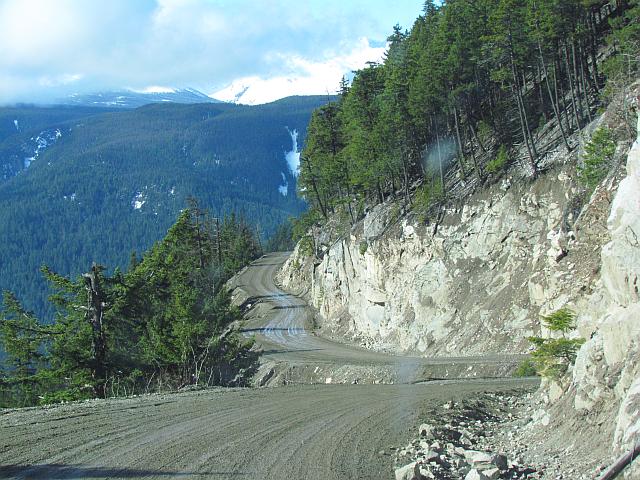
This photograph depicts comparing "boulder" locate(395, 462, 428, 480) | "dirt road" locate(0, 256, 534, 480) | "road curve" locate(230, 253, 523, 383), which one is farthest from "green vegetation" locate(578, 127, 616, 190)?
"boulder" locate(395, 462, 428, 480)

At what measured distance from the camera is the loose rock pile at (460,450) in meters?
7.80

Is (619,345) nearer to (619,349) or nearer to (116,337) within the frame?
(619,349)

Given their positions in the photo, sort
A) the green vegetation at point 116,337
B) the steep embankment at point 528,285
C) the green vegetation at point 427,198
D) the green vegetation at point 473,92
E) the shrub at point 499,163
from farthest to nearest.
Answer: the green vegetation at point 427,198
the shrub at point 499,163
the green vegetation at point 473,92
the green vegetation at point 116,337
the steep embankment at point 528,285

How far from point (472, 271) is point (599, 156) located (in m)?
9.49

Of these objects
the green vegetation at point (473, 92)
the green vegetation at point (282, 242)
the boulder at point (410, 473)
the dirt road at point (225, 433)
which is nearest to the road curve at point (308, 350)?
the dirt road at point (225, 433)

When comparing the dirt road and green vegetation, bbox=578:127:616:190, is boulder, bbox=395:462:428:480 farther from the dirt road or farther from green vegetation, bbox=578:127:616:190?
green vegetation, bbox=578:127:616:190

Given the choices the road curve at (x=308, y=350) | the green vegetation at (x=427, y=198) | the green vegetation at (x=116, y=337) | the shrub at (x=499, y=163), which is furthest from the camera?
the green vegetation at (x=427, y=198)

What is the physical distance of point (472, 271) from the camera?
102 ft

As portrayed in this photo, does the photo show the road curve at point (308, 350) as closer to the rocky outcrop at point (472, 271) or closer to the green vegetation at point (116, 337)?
the rocky outcrop at point (472, 271)

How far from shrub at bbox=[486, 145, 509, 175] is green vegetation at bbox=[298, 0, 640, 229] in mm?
57

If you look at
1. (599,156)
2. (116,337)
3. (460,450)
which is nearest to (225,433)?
(460,450)

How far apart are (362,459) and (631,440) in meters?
3.88

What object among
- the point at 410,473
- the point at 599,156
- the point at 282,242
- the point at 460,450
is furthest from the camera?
the point at 282,242

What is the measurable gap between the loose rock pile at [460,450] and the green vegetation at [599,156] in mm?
13058
